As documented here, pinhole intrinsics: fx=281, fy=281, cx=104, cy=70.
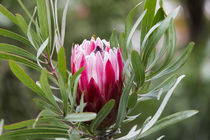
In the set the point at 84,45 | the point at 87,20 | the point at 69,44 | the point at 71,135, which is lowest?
the point at 71,135

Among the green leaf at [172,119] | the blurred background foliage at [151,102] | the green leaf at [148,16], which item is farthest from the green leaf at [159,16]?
the blurred background foliage at [151,102]

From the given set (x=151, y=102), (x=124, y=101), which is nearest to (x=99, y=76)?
(x=124, y=101)

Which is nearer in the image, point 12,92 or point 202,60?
point 12,92

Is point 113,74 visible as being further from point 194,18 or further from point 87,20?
point 194,18

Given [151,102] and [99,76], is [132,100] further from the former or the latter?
[151,102]

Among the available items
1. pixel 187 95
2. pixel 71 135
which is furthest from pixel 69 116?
pixel 187 95

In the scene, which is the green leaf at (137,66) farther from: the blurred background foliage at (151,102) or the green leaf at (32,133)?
the blurred background foliage at (151,102)
